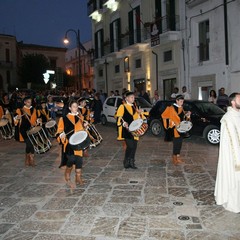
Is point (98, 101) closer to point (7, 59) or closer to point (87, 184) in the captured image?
point (87, 184)

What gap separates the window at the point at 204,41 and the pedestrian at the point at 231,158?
1480 centimetres

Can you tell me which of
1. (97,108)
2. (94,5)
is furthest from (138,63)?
(94,5)

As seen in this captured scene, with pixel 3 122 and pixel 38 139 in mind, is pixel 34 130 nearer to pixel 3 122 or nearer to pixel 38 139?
pixel 38 139

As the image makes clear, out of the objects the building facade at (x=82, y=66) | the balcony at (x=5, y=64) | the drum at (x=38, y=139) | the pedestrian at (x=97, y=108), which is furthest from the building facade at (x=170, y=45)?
the balcony at (x=5, y=64)

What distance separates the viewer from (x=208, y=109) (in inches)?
493

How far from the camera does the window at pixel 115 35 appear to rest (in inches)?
1114

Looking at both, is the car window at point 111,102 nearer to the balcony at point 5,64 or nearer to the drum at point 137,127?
the drum at point 137,127

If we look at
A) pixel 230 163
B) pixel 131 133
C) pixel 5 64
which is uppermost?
pixel 5 64

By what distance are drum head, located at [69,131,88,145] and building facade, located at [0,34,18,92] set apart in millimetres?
55250

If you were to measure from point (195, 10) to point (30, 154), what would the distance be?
1414 centimetres

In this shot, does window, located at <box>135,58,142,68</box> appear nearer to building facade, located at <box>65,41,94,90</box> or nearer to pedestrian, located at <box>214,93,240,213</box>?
pedestrian, located at <box>214,93,240,213</box>

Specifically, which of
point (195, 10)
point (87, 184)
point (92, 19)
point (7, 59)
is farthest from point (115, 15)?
point (7, 59)

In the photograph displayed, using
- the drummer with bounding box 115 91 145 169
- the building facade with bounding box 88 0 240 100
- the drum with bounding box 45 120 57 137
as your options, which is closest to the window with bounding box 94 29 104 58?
the building facade with bounding box 88 0 240 100

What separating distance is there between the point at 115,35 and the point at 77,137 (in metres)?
24.0
